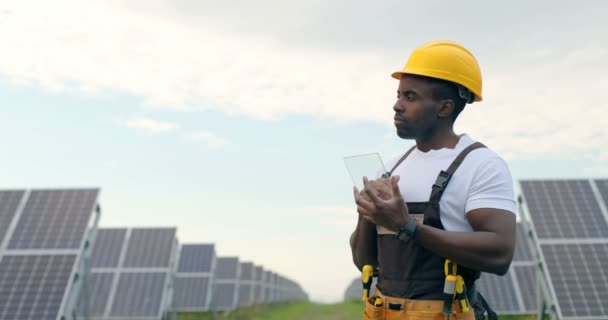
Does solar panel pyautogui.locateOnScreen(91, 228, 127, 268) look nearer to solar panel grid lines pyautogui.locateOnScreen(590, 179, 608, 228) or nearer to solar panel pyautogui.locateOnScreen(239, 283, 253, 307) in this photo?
solar panel grid lines pyautogui.locateOnScreen(590, 179, 608, 228)

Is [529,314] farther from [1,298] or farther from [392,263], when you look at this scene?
[392,263]

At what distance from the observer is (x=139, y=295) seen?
648 inches

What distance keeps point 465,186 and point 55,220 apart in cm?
1121

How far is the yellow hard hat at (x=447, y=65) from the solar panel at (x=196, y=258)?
21.0m

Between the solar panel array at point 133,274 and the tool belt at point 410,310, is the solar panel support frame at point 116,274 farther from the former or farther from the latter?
the tool belt at point 410,310

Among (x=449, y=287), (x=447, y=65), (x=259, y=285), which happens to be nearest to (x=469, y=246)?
(x=449, y=287)

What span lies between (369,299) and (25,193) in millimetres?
12387

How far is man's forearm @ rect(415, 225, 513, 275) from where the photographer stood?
220 centimetres

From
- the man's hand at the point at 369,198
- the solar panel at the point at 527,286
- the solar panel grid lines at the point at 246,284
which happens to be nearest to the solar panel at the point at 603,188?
the solar panel at the point at 527,286

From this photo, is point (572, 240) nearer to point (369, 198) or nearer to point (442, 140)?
point (442, 140)

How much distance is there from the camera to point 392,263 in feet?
8.01

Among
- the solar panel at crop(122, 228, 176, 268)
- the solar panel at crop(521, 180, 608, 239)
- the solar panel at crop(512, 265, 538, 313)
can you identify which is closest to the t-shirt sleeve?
the solar panel at crop(521, 180, 608, 239)

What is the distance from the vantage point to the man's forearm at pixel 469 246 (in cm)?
220

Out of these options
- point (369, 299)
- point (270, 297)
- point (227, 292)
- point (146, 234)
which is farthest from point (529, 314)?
point (270, 297)
